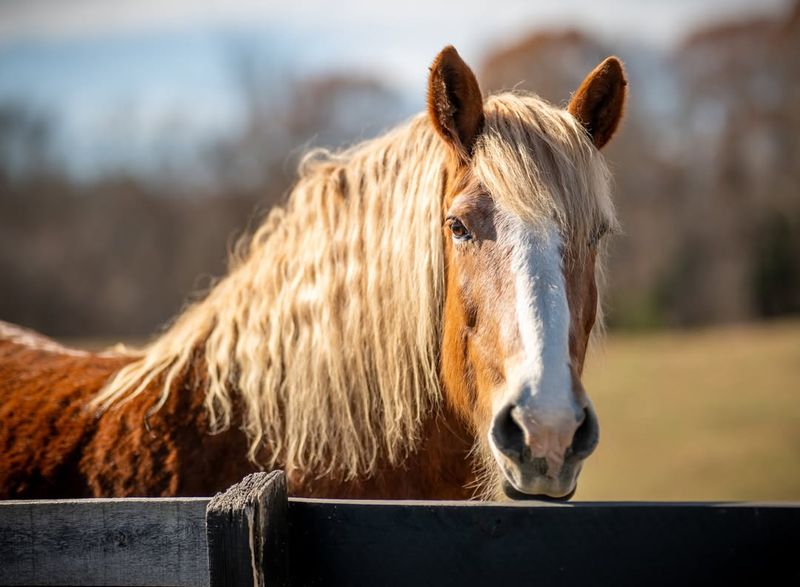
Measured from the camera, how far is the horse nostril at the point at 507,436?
1.90m

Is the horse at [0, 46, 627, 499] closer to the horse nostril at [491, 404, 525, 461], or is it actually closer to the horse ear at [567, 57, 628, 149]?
the horse ear at [567, 57, 628, 149]

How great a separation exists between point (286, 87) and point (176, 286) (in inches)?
593

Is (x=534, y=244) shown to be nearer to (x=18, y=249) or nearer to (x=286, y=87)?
(x=18, y=249)

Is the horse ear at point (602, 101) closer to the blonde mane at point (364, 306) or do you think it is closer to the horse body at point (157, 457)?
the blonde mane at point (364, 306)

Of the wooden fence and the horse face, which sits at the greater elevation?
the horse face

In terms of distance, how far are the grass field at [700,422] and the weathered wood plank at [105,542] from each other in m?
1.73

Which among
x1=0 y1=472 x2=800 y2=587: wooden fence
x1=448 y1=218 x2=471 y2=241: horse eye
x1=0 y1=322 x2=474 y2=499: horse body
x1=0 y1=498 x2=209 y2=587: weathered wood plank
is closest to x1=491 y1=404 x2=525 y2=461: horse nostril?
x1=0 y1=472 x2=800 y2=587: wooden fence

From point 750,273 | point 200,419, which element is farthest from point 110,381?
point 750,273

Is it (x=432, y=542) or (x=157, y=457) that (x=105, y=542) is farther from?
(x=432, y=542)

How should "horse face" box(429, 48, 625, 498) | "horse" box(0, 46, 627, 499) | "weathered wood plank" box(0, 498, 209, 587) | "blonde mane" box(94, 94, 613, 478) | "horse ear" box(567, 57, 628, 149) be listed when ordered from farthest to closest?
"horse ear" box(567, 57, 628, 149)
"blonde mane" box(94, 94, 613, 478)
"horse" box(0, 46, 627, 499)
"horse face" box(429, 48, 625, 498)
"weathered wood plank" box(0, 498, 209, 587)

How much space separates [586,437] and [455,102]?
126 cm

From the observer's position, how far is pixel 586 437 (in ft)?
6.13

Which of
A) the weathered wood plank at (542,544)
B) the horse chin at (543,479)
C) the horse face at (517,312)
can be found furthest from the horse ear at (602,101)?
the weathered wood plank at (542,544)

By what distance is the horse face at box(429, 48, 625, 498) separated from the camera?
1.87 metres
